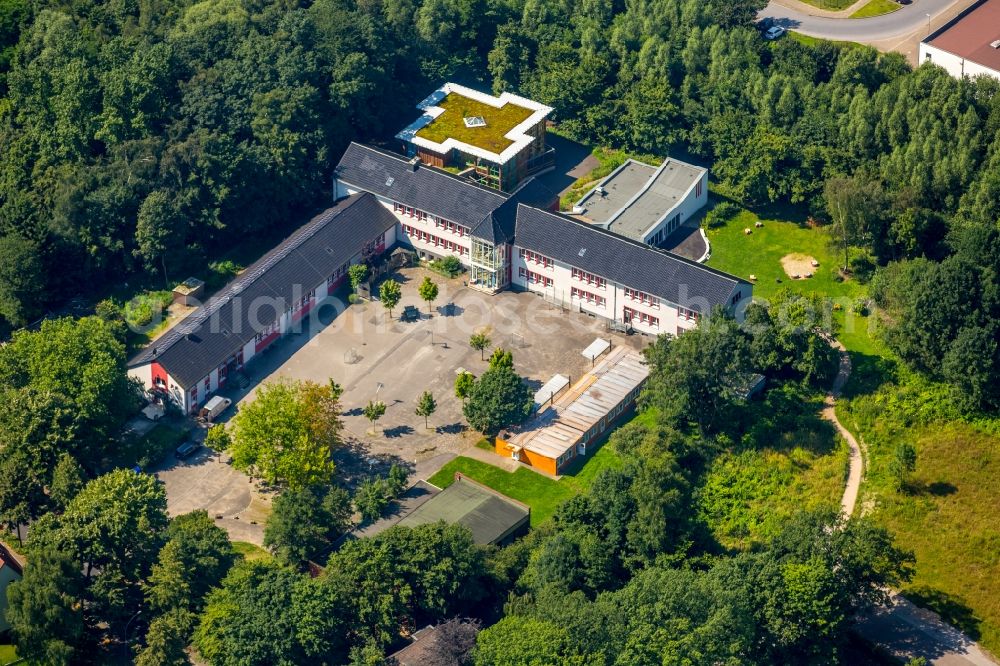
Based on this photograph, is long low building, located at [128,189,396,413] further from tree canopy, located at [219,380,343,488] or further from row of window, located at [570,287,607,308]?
row of window, located at [570,287,607,308]

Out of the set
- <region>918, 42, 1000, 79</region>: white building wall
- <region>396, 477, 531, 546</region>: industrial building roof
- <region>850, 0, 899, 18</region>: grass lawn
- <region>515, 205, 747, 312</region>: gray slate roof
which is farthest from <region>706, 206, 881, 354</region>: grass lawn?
<region>850, 0, 899, 18</region>: grass lawn

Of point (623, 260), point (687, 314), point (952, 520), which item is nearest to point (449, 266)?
point (623, 260)

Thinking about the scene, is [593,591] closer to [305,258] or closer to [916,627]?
[916,627]

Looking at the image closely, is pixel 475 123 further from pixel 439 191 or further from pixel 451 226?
pixel 451 226

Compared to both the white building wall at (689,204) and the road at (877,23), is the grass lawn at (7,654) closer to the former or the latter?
the white building wall at (689,204)

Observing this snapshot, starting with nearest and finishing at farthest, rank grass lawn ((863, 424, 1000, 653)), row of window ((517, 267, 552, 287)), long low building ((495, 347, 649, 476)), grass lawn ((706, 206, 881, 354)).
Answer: grass lawn ((863, 424, 1000, 653)), long low building ((495, 347, 649, 476)), grass lawn ((706, 206, 881, 354)), row of window ((517, 267, 552, 287))

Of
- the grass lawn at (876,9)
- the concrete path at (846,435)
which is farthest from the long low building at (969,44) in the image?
the concrete path at (846,435)
